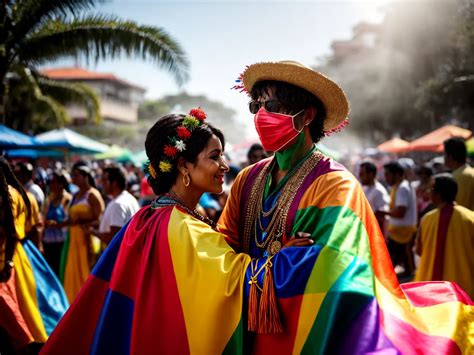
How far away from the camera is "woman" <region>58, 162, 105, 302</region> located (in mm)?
6672

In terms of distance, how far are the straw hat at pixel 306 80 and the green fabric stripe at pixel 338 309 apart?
1.11m

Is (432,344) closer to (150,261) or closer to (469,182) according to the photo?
(150,261)

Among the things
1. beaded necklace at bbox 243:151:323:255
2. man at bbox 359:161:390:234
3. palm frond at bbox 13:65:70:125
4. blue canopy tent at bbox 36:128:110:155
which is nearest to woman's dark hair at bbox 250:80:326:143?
beaded necklace at bbox 243:151:323:255

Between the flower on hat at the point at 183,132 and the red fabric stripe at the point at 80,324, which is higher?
the flower on hat at the point at 183,132

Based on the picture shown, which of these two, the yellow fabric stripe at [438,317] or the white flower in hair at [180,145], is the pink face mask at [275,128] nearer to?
the white flower in hair at [180,145]

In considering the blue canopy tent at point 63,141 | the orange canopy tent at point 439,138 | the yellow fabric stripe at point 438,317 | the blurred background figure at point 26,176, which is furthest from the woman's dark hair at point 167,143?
the orange canopy tent at point 439,138

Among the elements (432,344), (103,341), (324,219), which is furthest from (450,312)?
(103,341)

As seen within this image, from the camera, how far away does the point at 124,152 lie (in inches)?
840

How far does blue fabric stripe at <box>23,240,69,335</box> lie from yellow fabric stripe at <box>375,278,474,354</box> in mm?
3885

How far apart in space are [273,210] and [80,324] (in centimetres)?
122

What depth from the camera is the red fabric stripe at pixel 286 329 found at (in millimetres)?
2201

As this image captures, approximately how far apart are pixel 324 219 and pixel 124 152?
64.8 feet

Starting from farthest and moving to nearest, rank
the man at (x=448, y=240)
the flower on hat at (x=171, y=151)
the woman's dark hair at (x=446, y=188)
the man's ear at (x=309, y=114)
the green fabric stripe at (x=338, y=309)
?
the woman's dark hair at (x=446, y=188) → the man at (x=448, y=240) → the man's ear at (x=309, y=114) → the flower on hat at (x=171, y=151) → the green fabric stripe at (x=338, y=309)

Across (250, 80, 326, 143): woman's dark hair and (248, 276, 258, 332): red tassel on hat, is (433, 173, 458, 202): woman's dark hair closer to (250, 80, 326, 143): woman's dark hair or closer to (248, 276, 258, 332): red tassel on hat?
(250, 80, 326, 143): woman's dark hair
